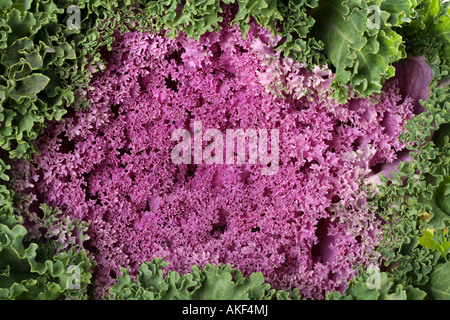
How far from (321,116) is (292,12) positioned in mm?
510

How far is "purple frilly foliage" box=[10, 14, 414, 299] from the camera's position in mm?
2291

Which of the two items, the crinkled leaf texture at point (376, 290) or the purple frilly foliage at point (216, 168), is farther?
the purple frilly foliage at point (216, 168)

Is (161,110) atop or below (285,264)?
atop

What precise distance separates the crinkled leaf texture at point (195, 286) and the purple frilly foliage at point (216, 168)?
7.1 inches

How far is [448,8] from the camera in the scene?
2.37 meters

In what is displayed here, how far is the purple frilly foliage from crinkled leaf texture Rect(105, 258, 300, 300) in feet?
0.59

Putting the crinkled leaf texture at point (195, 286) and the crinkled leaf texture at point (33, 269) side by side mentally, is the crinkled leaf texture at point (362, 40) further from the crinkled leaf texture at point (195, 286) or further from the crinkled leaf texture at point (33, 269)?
the crinkled leaf texture at point (33, 269)

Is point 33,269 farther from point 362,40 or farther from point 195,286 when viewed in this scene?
point 362,40

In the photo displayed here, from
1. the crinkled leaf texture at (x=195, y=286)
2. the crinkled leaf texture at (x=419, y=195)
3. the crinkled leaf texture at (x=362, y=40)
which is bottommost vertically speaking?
the crinkled leaf texture at (x=195, y=286)

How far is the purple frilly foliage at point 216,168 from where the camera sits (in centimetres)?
229

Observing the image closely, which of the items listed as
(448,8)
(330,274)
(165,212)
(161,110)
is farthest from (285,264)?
(448,8)

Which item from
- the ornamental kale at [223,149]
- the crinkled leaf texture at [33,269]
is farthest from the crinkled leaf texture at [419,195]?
the crinkled leaf texture at [33,269]

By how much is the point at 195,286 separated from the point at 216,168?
0.60 meters

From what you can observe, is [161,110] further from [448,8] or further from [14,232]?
[448,8]
